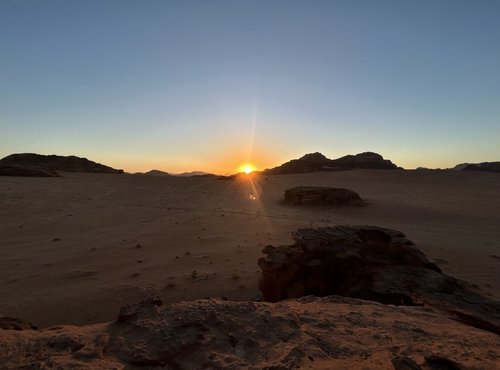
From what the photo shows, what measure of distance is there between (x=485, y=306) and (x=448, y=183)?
87.2 feet

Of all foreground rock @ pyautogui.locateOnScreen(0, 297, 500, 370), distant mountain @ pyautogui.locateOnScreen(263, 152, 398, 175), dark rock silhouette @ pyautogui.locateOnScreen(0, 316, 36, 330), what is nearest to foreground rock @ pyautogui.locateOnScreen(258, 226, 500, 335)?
foreground rock @ pyautogui.locateOnScreen(0, 297, 500, 370)

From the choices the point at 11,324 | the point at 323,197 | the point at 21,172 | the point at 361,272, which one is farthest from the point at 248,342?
the point at 21,172

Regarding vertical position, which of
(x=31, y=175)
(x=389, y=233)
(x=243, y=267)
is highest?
(x=31, y=175)

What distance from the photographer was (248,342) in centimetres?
247

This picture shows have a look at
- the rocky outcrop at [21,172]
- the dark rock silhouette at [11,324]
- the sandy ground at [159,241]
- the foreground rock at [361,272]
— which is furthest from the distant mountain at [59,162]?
the dark rock silhouette at [11,324]

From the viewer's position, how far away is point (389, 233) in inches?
217

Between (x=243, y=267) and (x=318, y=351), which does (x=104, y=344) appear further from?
(x=243, y=267)

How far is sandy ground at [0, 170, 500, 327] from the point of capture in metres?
5.05

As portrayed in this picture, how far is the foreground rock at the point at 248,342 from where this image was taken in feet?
7.27

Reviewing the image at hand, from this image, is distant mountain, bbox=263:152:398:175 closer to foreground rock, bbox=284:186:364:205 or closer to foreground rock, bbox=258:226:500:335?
foreground rock, bbox=284:186:364:205

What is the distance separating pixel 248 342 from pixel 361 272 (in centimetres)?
268

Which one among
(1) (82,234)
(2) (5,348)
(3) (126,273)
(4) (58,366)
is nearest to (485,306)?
(4) (58,366)

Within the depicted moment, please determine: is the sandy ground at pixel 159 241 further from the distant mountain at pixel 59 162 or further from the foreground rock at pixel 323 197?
the distant mountain at pixel 59 162

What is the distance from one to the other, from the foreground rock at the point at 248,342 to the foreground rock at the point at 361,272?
98 cm
